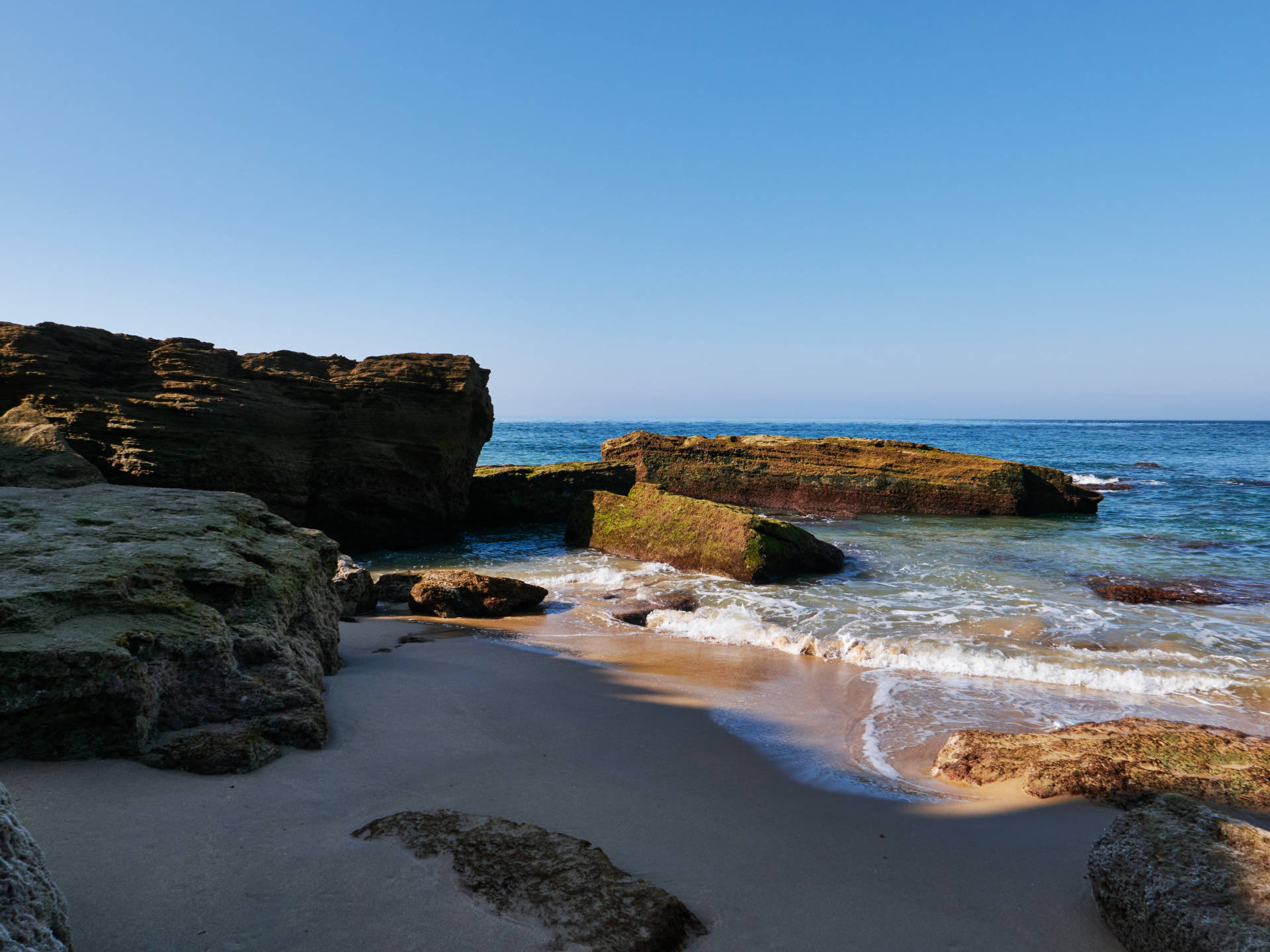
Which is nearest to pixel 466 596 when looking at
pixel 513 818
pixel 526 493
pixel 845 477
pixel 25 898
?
pixel 513 818

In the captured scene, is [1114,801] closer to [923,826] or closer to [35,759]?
[923,826]

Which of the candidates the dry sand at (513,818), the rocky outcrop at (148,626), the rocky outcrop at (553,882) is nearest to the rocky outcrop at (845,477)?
the rocky outcrop at (148,626)

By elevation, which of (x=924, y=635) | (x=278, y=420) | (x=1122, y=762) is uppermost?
(x=278, y=420)

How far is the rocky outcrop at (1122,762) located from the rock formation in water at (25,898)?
12.0 feet

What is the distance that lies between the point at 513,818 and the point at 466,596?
16.4 ft

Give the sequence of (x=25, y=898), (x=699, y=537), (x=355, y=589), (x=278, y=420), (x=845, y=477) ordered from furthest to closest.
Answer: (x=845, y=477) < (x=278, y=420) < (x=699, y=537) < (x=355, y=589) < (x=25, y=898)

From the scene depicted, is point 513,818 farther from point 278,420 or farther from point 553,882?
point 278,420

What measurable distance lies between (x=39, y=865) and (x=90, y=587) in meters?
1.92

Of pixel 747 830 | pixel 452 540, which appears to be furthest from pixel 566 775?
pixel 452 540

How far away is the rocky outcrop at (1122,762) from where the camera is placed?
11.0ft

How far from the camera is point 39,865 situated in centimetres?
159

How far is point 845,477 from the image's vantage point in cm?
1659

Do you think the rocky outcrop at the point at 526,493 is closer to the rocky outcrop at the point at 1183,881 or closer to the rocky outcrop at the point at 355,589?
the rocky outcrop at the point at 355,589

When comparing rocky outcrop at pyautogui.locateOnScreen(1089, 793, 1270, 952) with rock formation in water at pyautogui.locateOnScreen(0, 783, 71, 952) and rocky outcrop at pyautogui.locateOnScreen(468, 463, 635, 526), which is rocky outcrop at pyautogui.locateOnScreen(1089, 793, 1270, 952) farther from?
rocky outcrop at pyautogui.locateOnScreen(468, 463, 635, 526)
